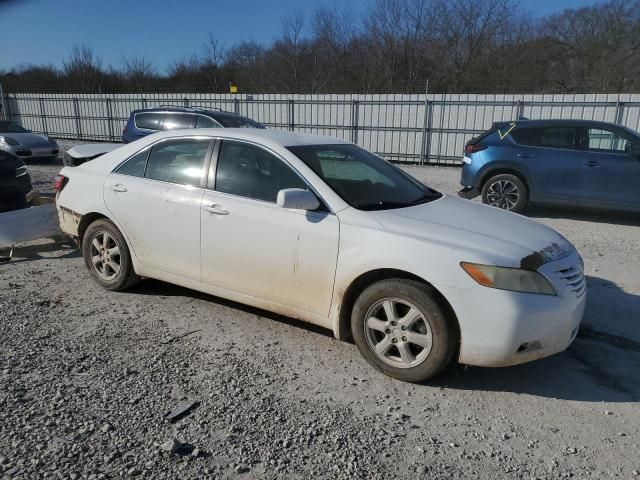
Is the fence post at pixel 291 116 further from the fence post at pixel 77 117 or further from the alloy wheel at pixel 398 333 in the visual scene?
the alloy wheel at pixel 398 333

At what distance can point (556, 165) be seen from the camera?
328 inches

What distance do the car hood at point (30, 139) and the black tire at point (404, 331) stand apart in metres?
15.0

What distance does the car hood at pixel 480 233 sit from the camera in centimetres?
312

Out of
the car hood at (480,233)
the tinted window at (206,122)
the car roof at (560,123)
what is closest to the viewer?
the car hood at (480,233)

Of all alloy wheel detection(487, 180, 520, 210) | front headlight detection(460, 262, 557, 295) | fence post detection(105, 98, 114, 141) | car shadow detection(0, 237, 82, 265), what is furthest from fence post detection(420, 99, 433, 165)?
fence post detection(105, 98, 114, 141)

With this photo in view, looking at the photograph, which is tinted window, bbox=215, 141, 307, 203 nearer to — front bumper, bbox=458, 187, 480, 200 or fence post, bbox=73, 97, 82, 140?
front bumper, bbox=458, 187, 480, 200

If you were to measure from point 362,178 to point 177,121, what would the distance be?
9.47 metres

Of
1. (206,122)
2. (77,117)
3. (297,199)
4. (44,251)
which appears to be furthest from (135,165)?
(77,117)

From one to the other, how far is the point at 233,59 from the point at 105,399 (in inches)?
1569

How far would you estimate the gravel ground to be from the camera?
2531 millimetres

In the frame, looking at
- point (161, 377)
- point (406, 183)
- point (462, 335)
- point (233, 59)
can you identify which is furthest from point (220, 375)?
point (233, 59)

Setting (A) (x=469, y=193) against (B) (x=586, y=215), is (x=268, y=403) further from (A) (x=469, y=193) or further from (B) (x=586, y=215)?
(B) (x=586, y=215)

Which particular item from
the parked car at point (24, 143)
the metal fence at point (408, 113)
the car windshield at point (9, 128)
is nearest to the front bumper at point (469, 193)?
the metal fence at point (408, 113)

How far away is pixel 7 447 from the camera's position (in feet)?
8.34
